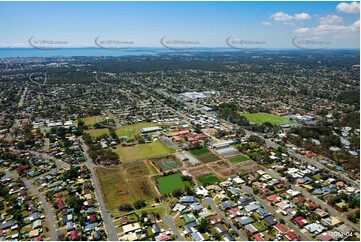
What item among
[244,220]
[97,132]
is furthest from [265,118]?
[244,220]

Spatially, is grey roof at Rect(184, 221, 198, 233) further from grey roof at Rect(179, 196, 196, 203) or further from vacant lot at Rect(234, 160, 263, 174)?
vacant lot at Rect(234, 160, 263, 174)

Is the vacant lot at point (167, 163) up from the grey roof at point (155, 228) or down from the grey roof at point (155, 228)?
down

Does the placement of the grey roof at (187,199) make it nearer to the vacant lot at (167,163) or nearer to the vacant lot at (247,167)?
the vacant lot at (167,163)

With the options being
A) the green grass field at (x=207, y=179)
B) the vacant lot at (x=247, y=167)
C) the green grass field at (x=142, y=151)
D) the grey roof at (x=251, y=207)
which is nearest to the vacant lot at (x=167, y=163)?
the green grass field at (x=142, y=151)

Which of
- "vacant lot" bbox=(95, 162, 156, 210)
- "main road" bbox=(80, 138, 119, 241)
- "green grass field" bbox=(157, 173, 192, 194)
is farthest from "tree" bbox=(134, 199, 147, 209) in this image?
"green grass field" bbox=(157, 173, 192, 194)

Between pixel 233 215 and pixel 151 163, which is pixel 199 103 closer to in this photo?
pixel 151 163

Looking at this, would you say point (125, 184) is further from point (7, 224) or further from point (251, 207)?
point (251, 207)
